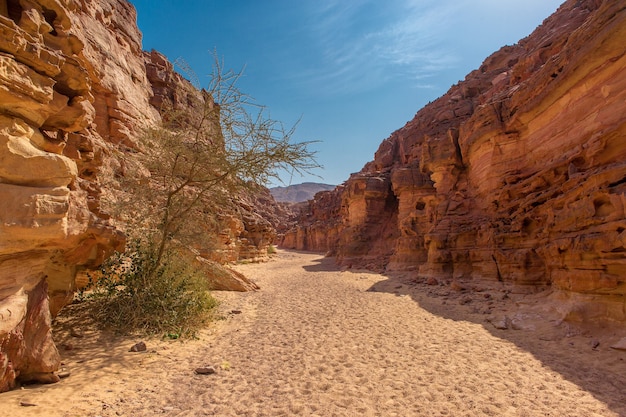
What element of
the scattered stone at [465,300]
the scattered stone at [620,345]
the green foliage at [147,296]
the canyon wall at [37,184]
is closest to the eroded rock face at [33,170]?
the canyon wall at [37,184]

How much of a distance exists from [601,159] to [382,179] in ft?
69.7

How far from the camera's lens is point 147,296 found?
786 centimetres

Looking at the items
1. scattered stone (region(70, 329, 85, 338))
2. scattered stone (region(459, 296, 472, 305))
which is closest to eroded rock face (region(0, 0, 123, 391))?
scattered stone (region(70, 329, 85, 338))

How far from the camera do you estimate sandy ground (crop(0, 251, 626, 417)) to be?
172 inches

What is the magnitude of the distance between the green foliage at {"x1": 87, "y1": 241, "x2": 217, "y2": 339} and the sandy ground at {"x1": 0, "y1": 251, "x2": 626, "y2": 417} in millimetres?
582

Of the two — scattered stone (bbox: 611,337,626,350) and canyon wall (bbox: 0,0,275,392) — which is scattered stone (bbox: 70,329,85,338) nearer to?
canyon wall (bbox: 0,0,275,392)

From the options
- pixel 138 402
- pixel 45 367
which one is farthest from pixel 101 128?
pixel 138 402

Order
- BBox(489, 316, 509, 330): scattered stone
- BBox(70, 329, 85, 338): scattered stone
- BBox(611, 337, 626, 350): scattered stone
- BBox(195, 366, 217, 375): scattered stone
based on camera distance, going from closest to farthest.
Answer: BBox(195, 366, 217, 375): scattered stone
BBox(611, 337, 626, 350): scattered stone
BBox(70, 329, 85, 338): scattered stone
BBox(489, 316, 509, 330): scattered stone

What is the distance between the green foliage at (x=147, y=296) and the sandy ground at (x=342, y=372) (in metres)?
0.58

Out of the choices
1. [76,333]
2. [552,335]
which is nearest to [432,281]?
[552,335]

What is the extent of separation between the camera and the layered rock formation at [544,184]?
316 inches

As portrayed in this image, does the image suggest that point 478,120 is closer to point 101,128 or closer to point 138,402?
point 138,402

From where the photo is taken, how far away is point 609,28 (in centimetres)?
867

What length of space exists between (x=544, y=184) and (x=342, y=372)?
1153cm
